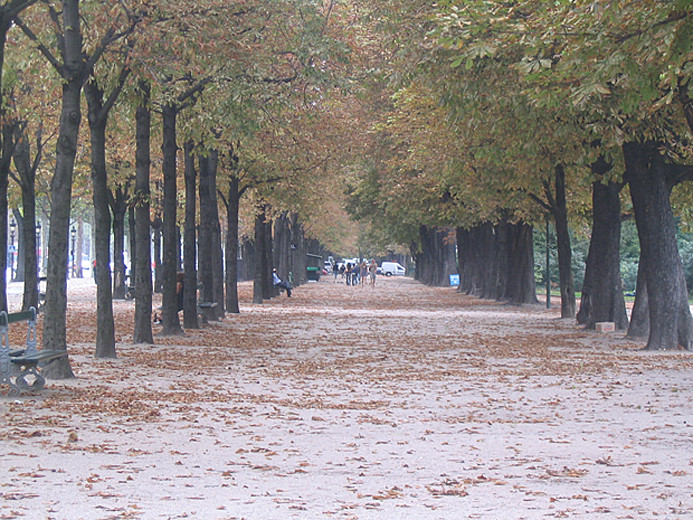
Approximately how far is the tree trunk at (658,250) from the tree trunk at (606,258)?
4.80 m

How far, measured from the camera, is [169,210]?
23500 mm

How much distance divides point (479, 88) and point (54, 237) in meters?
8.79

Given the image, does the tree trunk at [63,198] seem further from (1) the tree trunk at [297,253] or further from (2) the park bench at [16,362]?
(1) the tree trunk at [297,253]

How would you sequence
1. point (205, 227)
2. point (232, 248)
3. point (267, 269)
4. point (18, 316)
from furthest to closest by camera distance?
point (267, 269)
point (232, 248)
point (205, 227)
point (18, 316)

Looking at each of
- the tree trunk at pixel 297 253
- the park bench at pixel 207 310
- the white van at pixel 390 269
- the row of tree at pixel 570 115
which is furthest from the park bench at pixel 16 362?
the white van at pixel 390 269

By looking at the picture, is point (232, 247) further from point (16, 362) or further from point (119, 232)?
point (16, 362)

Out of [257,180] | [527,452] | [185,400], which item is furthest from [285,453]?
[257,180]

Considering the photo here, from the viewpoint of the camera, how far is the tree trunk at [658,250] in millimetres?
21594

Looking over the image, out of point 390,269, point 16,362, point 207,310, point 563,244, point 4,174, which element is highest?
point 4,174

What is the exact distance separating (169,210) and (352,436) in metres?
13.6

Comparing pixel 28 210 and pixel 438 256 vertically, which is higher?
pixel 28 210

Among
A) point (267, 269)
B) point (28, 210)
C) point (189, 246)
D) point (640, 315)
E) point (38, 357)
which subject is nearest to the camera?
point (38, 357)

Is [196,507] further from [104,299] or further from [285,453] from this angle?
[104,299]

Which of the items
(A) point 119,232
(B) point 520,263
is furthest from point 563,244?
(A) point 119,232
